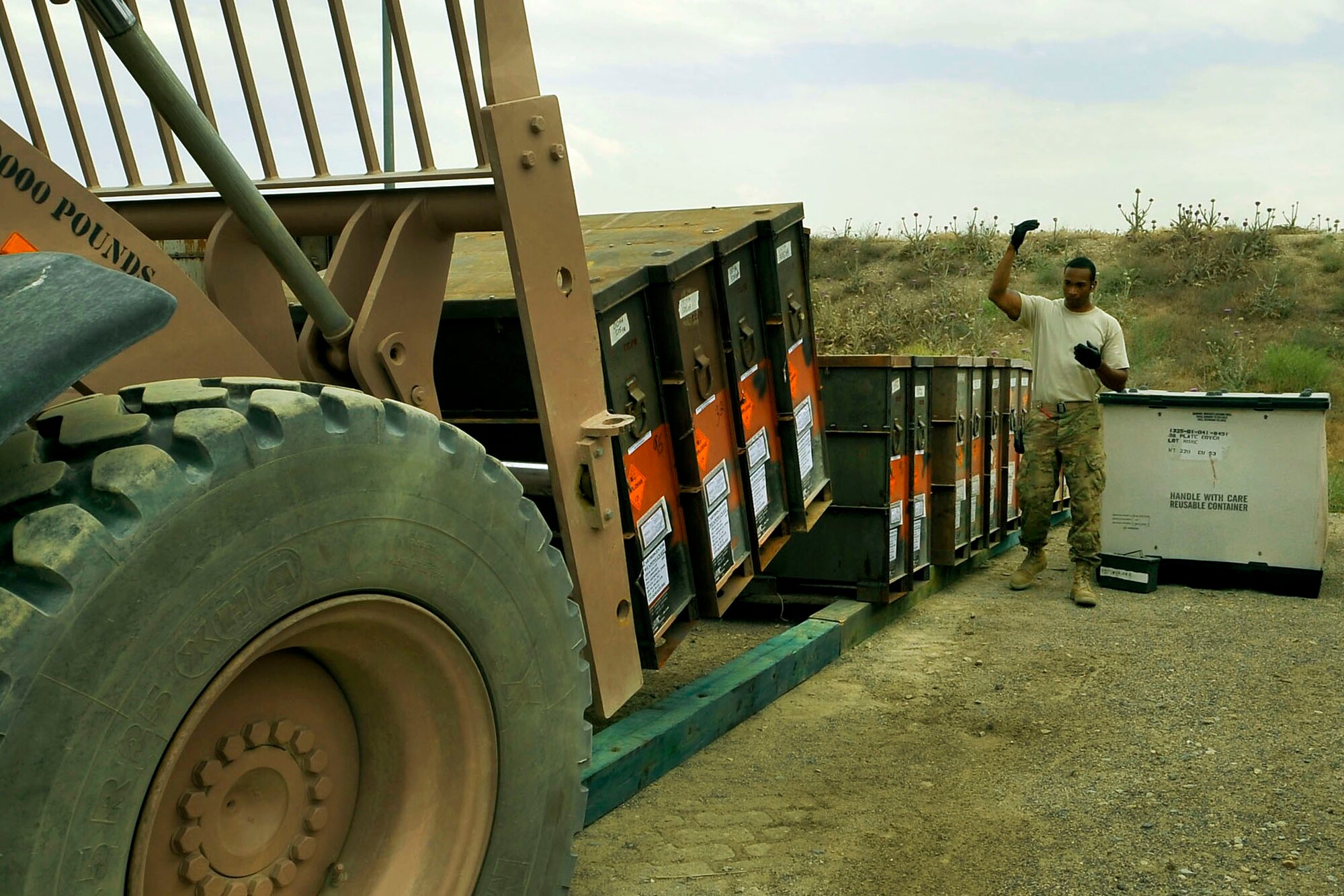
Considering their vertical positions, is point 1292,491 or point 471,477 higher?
point 471,477

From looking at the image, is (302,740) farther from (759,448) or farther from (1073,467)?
(1073,467)

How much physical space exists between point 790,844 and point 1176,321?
2082cm

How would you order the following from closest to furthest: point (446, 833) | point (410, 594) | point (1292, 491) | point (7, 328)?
point (7, 328) < point (410, 594) < point (446, 833) < point (1292, 491)

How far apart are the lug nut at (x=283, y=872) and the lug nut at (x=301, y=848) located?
2 cm

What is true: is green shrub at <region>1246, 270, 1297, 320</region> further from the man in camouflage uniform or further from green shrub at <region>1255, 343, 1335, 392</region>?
A: the man in camouflage uniform

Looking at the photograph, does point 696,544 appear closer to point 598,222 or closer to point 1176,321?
point 598,222

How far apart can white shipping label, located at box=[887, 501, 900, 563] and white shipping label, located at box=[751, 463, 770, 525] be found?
72.6 inches

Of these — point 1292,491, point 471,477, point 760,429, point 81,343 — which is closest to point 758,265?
point 760,429

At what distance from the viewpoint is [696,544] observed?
16.6ft

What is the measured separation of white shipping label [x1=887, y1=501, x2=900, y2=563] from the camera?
7.36 metres

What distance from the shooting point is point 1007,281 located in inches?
329

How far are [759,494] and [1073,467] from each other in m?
3.81

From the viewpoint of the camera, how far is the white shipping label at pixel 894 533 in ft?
24.1

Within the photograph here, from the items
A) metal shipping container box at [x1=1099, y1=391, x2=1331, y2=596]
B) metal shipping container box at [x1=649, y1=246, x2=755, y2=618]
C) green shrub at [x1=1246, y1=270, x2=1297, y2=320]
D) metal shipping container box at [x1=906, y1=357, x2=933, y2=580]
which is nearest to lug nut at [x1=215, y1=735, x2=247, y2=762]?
metal shipping container box at [x1=649, y1=246, x2=755, y2=618]
